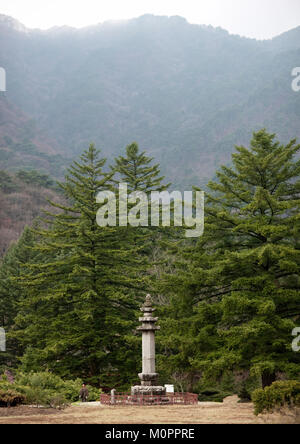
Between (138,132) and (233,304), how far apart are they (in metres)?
154

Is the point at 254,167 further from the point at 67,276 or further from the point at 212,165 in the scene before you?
the point at 212,165

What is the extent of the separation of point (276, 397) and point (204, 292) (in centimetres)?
926

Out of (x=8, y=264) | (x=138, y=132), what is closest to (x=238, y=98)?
(x=138, y=132)

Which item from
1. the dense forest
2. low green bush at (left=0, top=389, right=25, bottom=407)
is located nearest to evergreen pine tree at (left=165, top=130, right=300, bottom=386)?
the dense forest

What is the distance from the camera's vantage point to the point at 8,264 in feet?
143

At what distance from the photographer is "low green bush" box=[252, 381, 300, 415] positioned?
1359 centimetres

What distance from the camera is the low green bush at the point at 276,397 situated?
44.6 feet

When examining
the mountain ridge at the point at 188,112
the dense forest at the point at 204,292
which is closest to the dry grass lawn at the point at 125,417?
the dense forest at the point at 204,292

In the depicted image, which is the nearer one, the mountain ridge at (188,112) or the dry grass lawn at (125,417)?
the dry grass lawn at (125,417)

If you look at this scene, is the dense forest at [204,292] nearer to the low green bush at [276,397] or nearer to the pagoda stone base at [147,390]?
the pagoda stone base at [147,390]

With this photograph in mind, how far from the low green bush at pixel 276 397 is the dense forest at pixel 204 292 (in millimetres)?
4077

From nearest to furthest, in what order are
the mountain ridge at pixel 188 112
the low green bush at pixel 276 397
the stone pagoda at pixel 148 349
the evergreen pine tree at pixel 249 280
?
the low green bush at pixel 276 397 → the evergreen pine tree at pixel 249 280 → the stone pagoda at pixel 148 349 → the mountain ridge at pixel 188 112

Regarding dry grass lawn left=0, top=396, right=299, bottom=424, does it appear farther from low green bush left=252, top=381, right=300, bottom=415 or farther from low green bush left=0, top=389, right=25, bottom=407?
low green bush left=0, top=389, right=25, bottom=407

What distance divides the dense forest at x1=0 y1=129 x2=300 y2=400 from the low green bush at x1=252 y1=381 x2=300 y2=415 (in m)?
4.08
